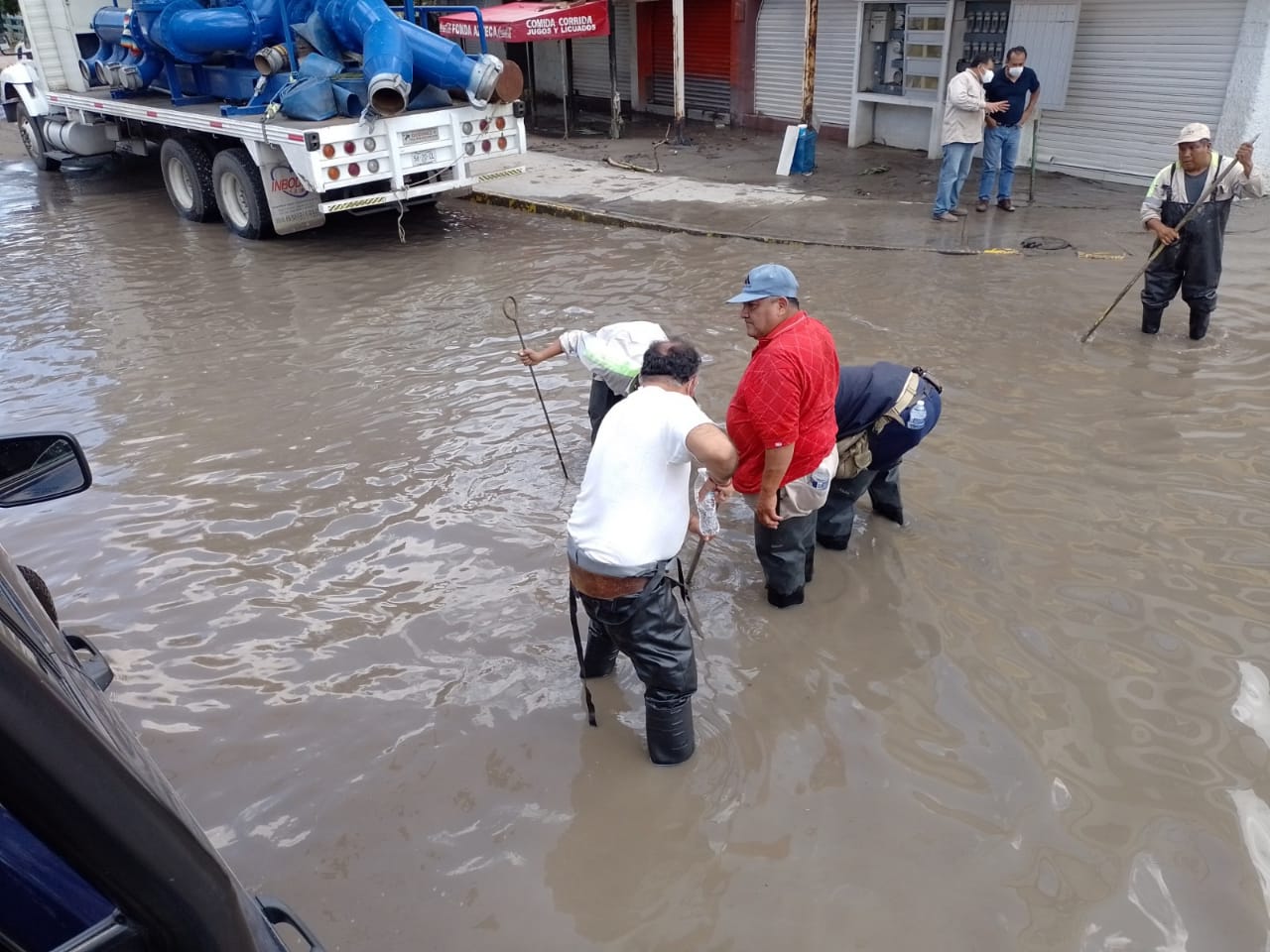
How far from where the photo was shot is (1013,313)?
7.83m

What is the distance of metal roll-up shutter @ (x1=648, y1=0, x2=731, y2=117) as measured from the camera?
54.3ft

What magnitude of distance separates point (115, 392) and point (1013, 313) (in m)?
6.90

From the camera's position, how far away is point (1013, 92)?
10.3 m

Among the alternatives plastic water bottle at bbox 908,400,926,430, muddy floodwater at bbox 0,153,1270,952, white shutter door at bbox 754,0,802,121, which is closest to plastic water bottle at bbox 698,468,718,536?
muddy floodwater at bbox 0,153,1270,952

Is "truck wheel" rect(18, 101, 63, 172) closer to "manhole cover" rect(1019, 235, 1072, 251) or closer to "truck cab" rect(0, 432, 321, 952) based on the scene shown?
"manhole cover" rect(1019, 235, 1072, 251)

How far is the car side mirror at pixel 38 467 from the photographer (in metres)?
2.15

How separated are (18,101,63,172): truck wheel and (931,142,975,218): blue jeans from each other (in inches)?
514

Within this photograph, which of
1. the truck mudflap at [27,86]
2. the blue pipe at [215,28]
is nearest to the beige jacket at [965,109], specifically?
the blue pipe at [215,28]

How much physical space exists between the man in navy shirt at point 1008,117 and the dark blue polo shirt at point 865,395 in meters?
7.04

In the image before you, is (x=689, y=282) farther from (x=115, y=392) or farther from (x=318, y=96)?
(x=115, y=392)

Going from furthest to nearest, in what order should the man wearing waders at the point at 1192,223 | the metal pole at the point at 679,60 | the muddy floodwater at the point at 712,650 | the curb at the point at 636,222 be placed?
the metal pole at the point at 679,60 < the curb at the point at 636,222 < the man wearing waders at the point at 1192,223 < the muddy floodwater at the point at 712,650

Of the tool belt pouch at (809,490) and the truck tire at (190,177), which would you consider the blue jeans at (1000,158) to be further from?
the truck tire at (190,177)

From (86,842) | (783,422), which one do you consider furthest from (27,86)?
(86,842)

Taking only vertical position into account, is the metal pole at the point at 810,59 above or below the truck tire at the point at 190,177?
above
